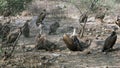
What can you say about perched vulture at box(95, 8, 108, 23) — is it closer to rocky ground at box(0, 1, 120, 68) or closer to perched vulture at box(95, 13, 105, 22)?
perched vulture at box(95, 13, 105, 22)

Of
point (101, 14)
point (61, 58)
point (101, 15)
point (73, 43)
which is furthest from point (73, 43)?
point (101, 15)

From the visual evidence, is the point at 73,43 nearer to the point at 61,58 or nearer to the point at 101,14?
the point at 61,58

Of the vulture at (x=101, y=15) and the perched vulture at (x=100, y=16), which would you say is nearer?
the vulture at (x=101, y=15)

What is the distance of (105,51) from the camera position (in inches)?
625

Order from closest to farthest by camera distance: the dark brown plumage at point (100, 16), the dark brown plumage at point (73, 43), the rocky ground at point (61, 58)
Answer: the rocky ground at point (61, 58) < the dark brown plumage at point (73, 43) < the dark brown plumage at point (100, 16)

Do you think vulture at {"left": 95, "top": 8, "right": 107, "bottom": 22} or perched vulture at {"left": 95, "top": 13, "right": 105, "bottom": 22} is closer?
vulture at {"left": 95, "top": 8, "right": 107, "bottom": 22}

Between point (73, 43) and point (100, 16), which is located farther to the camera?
point (100, 16)

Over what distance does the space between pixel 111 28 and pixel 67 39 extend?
10.1 meters

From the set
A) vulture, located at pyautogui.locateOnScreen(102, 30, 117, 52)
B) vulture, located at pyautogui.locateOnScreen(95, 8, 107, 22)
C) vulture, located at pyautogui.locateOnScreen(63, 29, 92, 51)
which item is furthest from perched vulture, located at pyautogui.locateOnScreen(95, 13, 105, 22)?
vulture, located at pyautogui.locateOnScreen(102, 30, 117, 52)

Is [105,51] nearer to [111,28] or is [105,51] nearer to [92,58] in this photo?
[92,58]

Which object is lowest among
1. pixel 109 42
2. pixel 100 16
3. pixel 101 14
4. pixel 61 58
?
pixel 100 16

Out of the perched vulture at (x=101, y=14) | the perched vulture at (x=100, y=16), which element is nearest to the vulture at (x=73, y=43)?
the perched vulture at (x=101, y=14)

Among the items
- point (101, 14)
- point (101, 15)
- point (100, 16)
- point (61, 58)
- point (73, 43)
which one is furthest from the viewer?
point (100, 16)

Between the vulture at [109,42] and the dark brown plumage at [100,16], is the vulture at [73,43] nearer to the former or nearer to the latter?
the vulture at [109,42]
